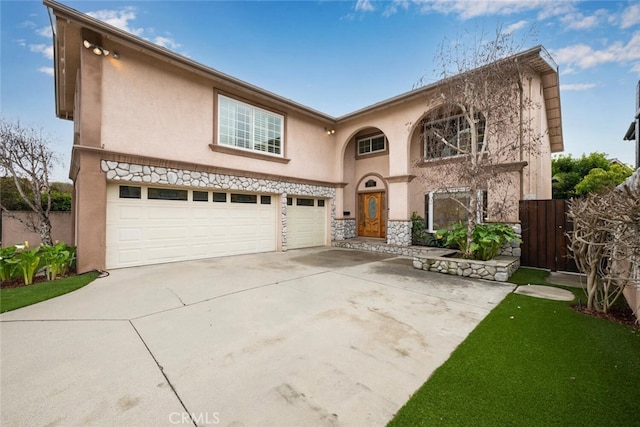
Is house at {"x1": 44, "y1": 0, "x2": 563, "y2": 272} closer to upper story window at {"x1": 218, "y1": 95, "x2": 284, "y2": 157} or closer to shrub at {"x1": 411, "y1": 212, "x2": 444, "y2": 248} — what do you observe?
upper story window at {"x1": 218, "y1": 95, "x2": 284, "y2": 157}

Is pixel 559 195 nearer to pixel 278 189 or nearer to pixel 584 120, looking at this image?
pixel 584 120

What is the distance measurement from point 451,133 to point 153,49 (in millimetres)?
9401

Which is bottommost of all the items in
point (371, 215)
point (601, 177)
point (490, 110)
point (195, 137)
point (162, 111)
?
point (371, 215)

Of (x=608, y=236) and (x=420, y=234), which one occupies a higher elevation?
(x=608, y=236)

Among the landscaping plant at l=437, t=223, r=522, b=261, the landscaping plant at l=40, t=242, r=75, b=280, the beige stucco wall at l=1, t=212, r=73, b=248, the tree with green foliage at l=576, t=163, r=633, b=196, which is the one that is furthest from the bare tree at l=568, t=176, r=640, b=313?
the beige stucco wall at l=1, t=212, r=73, b=248

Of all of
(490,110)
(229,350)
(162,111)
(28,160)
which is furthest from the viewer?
(28,160)

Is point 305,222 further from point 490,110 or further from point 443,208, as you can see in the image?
point 490,110

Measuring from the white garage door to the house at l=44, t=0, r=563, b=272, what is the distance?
2.3 inches

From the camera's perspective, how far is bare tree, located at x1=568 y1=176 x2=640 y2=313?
8.50ft

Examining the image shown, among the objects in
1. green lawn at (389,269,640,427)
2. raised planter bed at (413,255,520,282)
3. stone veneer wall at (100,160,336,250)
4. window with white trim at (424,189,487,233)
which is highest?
stone veneer wall at (100,160,336,250)

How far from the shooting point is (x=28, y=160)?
8.37m

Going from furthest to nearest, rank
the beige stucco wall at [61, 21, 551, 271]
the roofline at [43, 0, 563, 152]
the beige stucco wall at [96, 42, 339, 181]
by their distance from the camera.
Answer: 1. the beige stucco wall at [96, 42, 339, 181]
2. the beige stucco wall at [61, 21, 551, 271]
3. the roofline at [43, 0, 563, 152]

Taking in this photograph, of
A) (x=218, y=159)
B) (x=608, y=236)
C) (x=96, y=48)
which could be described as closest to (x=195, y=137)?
(x=218, y=159)

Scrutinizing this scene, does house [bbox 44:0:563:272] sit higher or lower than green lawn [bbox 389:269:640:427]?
higher
